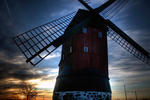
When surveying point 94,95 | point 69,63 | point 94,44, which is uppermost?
Answer: point 94,44

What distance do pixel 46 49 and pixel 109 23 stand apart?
326 inches

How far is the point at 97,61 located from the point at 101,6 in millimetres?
6460

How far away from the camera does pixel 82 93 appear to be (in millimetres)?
11164

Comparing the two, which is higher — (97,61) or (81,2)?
(81,2)

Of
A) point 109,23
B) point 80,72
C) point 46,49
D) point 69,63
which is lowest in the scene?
point 80,72

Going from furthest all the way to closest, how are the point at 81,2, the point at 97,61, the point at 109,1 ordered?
the point at 81,2
the point at 109,1
the point at 97,61

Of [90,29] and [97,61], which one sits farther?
[90,29]

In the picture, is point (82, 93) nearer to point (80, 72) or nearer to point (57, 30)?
point (80, 72)

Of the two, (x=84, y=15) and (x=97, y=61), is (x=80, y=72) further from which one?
(x=84, y=15)

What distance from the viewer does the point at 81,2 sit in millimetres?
15891

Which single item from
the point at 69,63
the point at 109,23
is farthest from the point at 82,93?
the point at 109,23

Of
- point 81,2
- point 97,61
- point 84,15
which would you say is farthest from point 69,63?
point 81,2

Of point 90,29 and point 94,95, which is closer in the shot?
point 94,95

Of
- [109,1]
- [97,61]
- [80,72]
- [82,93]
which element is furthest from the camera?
[109,1]
